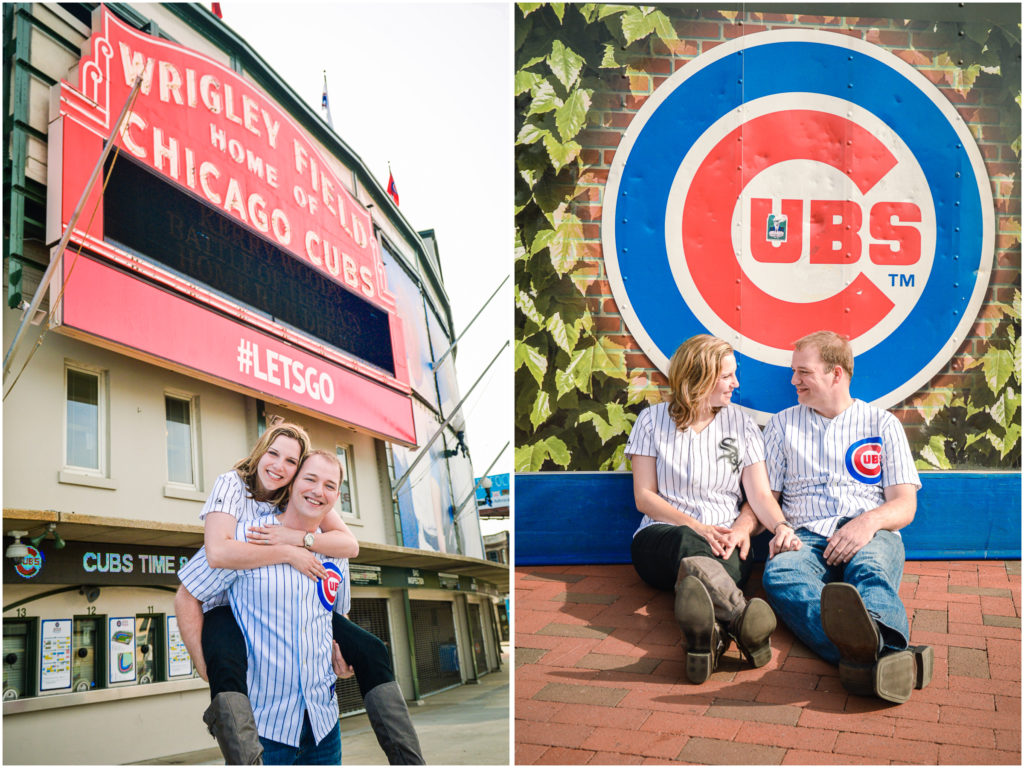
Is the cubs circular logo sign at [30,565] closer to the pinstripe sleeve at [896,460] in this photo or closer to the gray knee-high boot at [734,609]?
the gray knee-high boot at [734,609]

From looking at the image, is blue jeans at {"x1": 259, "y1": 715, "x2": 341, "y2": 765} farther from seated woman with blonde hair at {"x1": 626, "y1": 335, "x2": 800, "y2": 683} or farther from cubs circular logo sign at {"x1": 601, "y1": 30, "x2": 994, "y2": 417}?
cubs circular logo sign at {"x1": 601, "y1": 30, "x2": 994, "y2": 417}

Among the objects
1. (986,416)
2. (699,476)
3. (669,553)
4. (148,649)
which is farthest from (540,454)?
(986,416)

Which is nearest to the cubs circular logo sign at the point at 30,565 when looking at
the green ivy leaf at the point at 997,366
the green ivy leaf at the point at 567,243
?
the green ivy leaf at the point at 567,243

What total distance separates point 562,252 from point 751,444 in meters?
1.16

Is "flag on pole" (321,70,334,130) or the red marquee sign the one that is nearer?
the red marquee sign

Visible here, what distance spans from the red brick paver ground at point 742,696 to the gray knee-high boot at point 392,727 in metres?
0.37

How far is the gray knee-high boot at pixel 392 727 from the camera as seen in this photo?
2873 mm

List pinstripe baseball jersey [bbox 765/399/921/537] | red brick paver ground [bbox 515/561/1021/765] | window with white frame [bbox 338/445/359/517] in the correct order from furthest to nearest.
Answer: pinstripe baseball jersey [bbox 765/399/921/537]
window with white frame [bbox 338/445/359/517]
red brick paver ground [bbox 515/561/1021/765]

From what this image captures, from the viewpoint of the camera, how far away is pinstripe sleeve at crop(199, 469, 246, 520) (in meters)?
2.82

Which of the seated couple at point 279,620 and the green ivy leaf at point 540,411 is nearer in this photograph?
the seated couple at point 279,620

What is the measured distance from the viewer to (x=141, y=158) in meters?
2.96

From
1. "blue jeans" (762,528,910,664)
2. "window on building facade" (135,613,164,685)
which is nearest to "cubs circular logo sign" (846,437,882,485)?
"blue jeans" (762,528,910,664)

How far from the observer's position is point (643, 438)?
11.1 feet

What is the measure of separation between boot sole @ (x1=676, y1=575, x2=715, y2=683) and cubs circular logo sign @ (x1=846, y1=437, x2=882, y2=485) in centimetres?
92
